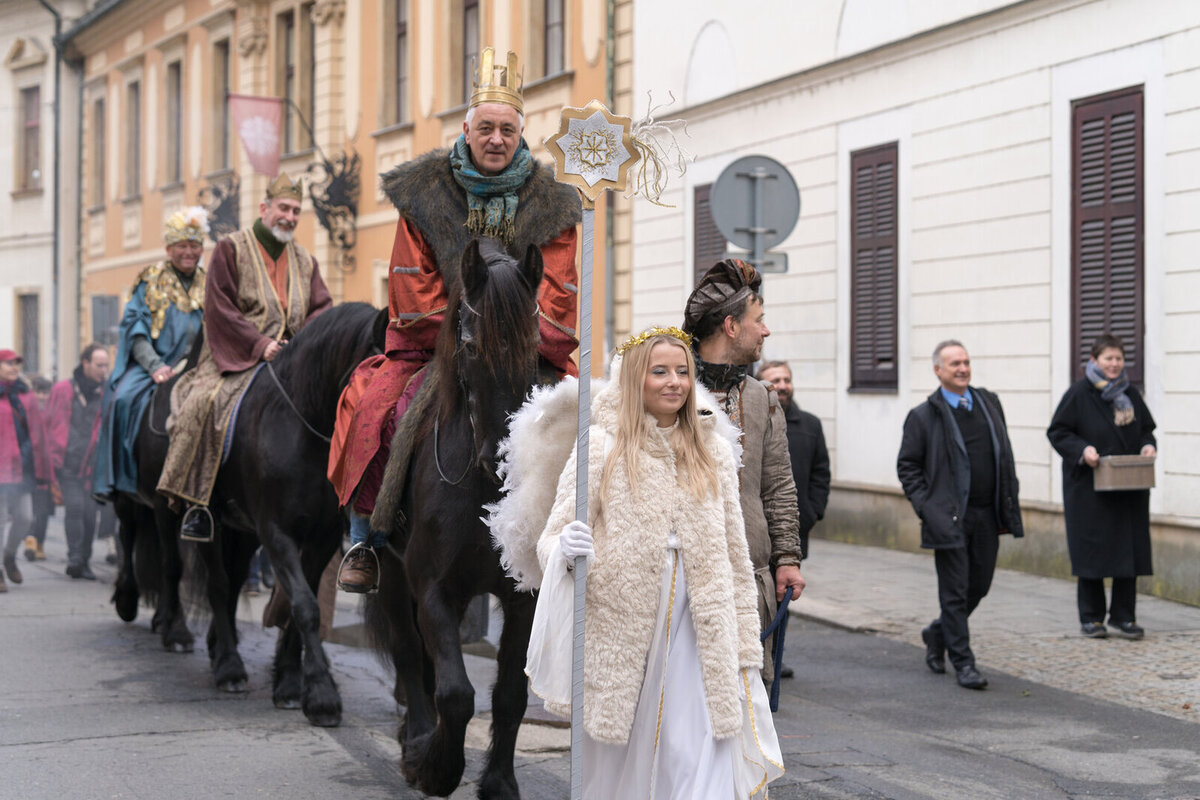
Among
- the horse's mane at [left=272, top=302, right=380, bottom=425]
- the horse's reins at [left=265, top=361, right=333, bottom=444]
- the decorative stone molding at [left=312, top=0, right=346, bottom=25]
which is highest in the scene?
the decorative stone molding at [left=312, top=0, right=346, bottom=25]

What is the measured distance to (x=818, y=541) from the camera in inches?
602

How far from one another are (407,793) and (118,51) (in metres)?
32.7

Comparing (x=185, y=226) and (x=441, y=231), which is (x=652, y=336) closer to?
(x=441, y=231)

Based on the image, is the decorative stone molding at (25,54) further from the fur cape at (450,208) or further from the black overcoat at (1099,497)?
the fur cape at (450,208)

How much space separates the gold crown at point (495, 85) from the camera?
6027 millimetres

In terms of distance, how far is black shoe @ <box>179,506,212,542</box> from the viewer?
8.26 m

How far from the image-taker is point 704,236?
57.7 ft

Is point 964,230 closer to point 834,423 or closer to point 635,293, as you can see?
point 834,423

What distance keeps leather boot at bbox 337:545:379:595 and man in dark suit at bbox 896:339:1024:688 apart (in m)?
3.76

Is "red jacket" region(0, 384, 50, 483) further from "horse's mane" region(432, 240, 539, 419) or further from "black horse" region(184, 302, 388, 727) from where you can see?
"horse's mane" region(432, 240, 539, 419)

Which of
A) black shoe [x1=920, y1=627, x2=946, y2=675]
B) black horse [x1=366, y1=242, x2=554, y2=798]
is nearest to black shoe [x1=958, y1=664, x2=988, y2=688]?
black shoe [x1=920, y1=627, x2=946, y2=675]

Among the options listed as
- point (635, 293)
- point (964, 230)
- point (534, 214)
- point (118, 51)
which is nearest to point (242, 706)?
point (534, 214)

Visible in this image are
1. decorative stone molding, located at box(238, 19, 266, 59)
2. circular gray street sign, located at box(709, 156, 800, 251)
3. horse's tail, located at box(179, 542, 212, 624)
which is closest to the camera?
horse's tail, located at box(179, 542, 212, 624)

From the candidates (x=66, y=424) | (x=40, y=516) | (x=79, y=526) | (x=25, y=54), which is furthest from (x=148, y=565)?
(x=25, y=54)
